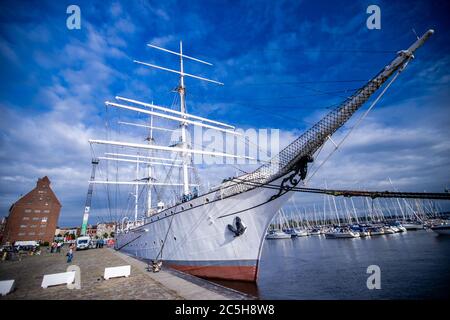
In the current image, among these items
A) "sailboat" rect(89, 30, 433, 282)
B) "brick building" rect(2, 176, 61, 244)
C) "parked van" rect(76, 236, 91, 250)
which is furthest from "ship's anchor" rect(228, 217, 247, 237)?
"brick building" rect(2, 176, 61, 244)

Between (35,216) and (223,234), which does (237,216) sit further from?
(35,216)

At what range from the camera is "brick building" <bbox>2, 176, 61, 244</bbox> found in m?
56.1

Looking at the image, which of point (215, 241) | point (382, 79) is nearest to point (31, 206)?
point (215, 241)

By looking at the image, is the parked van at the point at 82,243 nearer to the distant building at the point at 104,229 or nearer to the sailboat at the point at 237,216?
the sailboat at the point at 237,216

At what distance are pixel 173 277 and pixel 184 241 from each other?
366cm

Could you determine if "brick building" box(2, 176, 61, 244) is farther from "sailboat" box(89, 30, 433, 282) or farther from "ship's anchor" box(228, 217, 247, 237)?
"ship's anchor" box(228, 217, 247, 237)

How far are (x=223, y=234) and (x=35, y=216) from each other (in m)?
71.6

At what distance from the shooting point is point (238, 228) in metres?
11.3

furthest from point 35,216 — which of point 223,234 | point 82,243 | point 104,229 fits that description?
point 223,234

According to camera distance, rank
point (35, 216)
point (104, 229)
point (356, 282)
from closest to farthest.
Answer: point (356, 282)
point (35, 216)
point (104, 229)

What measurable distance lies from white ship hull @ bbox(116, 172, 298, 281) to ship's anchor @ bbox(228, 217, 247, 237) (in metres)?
0.25

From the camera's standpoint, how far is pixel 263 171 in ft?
37.8

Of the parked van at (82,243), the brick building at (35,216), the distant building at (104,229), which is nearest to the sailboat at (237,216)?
the parked van at (82,243)

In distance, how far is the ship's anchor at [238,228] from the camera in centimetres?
1119
